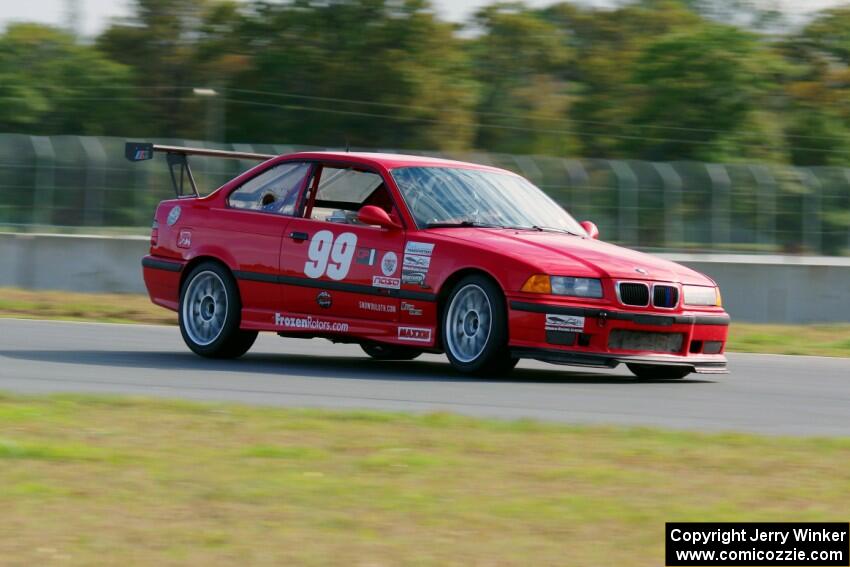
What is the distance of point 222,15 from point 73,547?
60787 mm

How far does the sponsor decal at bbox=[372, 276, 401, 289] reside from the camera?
10.4 metres

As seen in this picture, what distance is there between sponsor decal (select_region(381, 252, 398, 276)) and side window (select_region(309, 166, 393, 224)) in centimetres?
73

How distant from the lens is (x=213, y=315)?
1145 centimetres

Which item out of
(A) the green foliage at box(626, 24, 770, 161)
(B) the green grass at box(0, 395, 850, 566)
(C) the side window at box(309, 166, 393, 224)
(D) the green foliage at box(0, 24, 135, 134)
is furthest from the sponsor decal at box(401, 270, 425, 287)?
(D) the green foliage at box(0, 24, 135, 134)

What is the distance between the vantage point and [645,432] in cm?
735

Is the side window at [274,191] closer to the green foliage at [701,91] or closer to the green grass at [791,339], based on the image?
the green grass at [791,339]

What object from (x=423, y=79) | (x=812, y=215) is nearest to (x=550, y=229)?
(x=812, y=215)

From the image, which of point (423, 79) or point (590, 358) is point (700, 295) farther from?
point (423, 79)

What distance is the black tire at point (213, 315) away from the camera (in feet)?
37.0

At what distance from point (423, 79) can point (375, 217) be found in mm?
48898

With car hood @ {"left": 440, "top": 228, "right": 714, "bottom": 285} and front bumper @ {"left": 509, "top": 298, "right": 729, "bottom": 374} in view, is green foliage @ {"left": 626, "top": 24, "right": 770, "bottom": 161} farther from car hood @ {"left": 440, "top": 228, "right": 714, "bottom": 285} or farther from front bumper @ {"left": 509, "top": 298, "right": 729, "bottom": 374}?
front bumper @ {"left": 509, "top": 298, "right": 729, "bottom": 374}

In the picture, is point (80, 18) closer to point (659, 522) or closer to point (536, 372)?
point (536, 372)

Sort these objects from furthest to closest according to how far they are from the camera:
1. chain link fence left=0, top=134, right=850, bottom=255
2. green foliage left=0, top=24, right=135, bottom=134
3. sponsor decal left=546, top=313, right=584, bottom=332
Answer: green foliage left=0, top=24, right=135, bottom=134
chain link fence left=0, top=134, right=850, bottom=255
sponsor decal left=546, top=313, right=584, bottom=332

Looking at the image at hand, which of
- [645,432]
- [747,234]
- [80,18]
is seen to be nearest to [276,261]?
[645,432]
